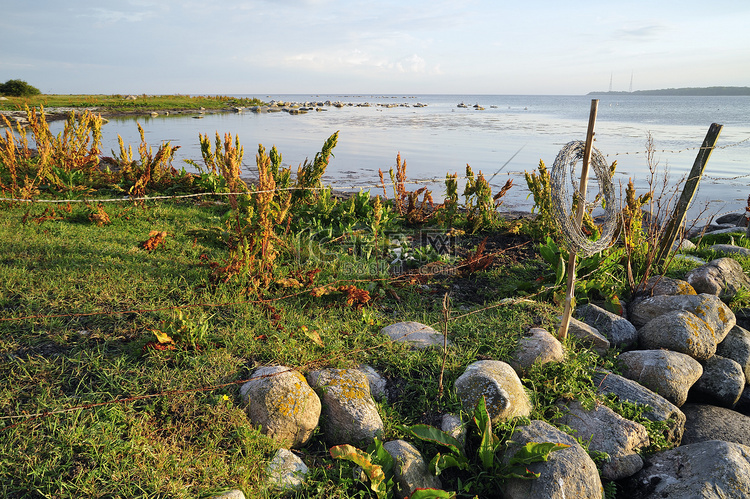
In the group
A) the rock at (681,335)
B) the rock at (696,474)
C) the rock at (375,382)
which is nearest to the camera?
the rock at (696,474)

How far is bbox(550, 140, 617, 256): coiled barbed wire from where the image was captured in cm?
371

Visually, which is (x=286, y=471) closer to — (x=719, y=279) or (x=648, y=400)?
(x=648, y=400)

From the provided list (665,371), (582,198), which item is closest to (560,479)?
(665,371)

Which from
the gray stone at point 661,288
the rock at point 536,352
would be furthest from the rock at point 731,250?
the rock at point 536,352

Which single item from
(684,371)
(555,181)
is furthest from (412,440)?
(684,371)

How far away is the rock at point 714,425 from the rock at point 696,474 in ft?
2.16

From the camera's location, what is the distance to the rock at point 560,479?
2.63 meters

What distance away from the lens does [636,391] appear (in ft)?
11.9

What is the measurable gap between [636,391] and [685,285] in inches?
89.6

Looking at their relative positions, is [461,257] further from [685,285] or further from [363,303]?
[685,285]

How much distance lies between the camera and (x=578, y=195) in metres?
3.86

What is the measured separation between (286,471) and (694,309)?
444cm

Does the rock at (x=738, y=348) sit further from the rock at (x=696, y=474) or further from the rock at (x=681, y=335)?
the rock at (x=696, y=474)

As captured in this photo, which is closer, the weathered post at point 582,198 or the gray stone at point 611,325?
the weathered post at point 582,198
